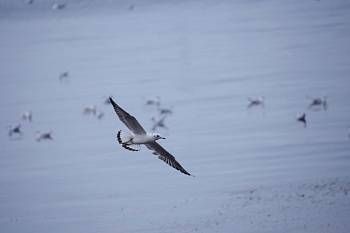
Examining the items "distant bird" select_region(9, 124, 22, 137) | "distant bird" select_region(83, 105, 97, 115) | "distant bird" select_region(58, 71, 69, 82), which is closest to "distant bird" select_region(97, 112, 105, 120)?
"distant bird" select_region(83, 105, 97, 115)

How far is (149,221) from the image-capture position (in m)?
15.1

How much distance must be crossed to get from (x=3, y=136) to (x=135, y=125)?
12.1 m

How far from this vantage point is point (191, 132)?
21594 mm

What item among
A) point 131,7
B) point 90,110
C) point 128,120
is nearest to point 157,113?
point 90,110

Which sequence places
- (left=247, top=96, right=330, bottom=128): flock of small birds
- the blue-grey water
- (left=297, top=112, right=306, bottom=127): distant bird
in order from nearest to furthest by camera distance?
the blue-grey water < (left=297, top=112, right=306, bottom=127): distant bird < (left=247, top=96, right=330, bottom=128): flock of small birds

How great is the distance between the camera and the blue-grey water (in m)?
15.5

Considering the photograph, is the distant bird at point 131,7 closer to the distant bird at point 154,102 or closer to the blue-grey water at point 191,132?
the blue-grey water at point 191,132

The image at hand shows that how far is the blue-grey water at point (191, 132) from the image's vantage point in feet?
50.9

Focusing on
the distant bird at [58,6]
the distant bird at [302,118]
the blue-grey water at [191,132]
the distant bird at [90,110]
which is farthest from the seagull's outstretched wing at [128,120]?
the distant bird at [58,6]

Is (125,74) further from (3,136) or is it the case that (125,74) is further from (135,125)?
(135,125)

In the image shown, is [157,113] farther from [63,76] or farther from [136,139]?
[136,139]

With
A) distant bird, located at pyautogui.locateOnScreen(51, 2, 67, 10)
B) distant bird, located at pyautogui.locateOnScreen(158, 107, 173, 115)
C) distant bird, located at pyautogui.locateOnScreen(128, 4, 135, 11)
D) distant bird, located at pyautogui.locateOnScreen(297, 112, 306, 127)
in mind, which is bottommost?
distant bird, located at pyautogui.locateOnScreen(297, 112, 306, 127)

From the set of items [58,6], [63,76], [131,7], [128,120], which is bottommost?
[128,120]

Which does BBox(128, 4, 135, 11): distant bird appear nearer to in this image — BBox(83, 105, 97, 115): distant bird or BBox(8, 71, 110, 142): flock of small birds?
BBox(8, 71, 110, 142): flock of small birds
